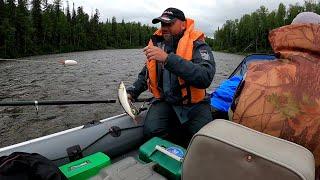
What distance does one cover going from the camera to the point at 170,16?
320 centimetres

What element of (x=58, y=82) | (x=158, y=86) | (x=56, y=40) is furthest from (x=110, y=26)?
(x=158, y=86)

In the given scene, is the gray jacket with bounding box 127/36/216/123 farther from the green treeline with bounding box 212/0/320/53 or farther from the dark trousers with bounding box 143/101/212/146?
the green treeline with bounding box 212/0/320/53

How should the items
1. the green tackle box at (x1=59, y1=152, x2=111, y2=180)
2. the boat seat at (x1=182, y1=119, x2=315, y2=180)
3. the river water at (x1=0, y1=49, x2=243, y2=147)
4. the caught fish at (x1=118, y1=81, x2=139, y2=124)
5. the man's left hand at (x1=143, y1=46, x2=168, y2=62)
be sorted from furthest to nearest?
the river water at (x1=0, y1=49, x2=243, y2=147), the caught fish at (x1=118, y1=81, x2=139, y2=124), the man's left hand at (x1=143, y1=46, x2=168, y2=62), the green tackle box at (x1=59, y1=152, x2=111, y2=180), the boat seat at (x1=182, y1=119, x2=315, y2=180)

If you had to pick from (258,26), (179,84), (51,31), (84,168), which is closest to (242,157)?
(84,168)

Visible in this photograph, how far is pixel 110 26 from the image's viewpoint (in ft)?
335

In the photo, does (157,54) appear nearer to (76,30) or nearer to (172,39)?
(172,39)

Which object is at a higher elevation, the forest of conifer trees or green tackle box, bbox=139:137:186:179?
the forest of conifer trees

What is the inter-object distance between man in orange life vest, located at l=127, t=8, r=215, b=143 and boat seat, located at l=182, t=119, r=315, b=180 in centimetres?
140

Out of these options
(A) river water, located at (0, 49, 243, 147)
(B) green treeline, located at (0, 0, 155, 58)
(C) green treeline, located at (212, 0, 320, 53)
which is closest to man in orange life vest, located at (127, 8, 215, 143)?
(A) river water, located at (0, 49, 243, 147)

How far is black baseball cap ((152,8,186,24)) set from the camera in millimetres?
3161

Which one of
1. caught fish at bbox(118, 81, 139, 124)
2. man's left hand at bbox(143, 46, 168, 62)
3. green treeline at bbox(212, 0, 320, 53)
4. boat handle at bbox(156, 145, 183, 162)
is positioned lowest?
boat handle at bbox(156, 145, 183, 162)

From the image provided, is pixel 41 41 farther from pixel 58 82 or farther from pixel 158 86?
pixel 158 86

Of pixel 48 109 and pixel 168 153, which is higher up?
pixel 168 153

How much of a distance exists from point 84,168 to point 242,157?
1.29 metres
